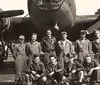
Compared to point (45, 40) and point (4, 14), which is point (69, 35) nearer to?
point (4, 14)

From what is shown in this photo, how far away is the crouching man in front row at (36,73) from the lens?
9.89 m

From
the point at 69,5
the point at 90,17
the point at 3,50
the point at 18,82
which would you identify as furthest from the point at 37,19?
the point at 90,17

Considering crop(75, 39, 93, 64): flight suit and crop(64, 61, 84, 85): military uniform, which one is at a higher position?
crop(75, 39, 93, 64): flight suit

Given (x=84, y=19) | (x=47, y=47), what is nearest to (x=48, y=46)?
(x=47, y=47)

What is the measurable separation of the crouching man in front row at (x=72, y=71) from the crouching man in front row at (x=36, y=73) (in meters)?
0.70

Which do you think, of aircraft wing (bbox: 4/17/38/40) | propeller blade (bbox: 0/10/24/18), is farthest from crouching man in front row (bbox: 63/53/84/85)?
aircraft wing (bbox: 4/17/38/40)

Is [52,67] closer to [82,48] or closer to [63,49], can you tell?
[63,49]

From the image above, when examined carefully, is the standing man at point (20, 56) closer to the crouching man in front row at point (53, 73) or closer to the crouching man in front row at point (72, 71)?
the crouching man in front row at point (53, 73)

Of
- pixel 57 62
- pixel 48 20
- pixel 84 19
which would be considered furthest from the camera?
pixel 84 19

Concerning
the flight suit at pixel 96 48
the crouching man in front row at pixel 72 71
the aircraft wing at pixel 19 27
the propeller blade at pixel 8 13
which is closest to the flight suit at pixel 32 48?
the crouching man in front row at pixel 72 71

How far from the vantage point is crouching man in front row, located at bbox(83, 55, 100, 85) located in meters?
10.1

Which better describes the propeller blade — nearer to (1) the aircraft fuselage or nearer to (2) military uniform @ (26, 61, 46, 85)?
(1) the aircraft fuselage

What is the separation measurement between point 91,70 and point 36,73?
170 cm

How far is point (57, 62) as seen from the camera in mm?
10266
